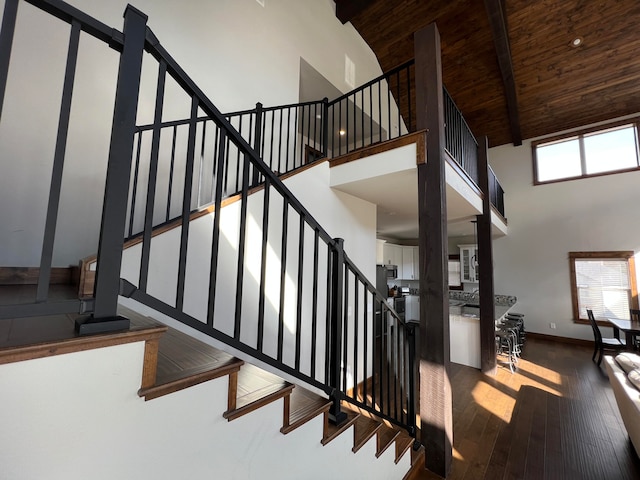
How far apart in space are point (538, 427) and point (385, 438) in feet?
6.81

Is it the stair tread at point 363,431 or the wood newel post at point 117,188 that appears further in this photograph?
the stair tread at point 363,431

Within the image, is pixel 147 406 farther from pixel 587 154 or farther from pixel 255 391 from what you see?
pixel 587 154

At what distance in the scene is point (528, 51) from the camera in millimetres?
5461

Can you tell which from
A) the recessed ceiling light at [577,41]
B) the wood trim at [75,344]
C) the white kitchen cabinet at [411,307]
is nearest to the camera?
the wood trim at [75,344]

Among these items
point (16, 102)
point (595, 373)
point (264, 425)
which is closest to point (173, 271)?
point (264, 425)

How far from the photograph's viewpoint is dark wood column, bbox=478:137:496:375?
4.39 metres

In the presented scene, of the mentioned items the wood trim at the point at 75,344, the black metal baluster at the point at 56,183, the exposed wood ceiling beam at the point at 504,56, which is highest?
the exposed wood ceiling beam at the point at 504,56

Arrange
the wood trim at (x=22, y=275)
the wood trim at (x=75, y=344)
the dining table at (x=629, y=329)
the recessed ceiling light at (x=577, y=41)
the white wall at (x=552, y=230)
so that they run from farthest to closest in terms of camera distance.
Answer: the white wall at (x=552, y=230), the recessed ceiling light at (x=577, y=41), the dining table at (x=629, y=329), the wood trim at (x=22, y=275), the wood trim at (x=75, y=344)

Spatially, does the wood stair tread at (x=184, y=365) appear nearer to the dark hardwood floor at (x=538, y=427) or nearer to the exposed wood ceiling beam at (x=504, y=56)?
the dark hardwood floor at (x=538, y=427)

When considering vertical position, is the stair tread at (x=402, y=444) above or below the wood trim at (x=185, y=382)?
below

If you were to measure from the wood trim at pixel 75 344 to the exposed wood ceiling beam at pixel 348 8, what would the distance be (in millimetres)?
6443

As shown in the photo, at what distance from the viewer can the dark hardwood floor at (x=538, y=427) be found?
2326 millimetres

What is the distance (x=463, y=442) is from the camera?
268 cm

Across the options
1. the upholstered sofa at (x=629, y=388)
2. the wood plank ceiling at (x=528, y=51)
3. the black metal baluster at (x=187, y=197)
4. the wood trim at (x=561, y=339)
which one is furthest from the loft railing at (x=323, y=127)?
the wood trim at (x=561, y=339)
